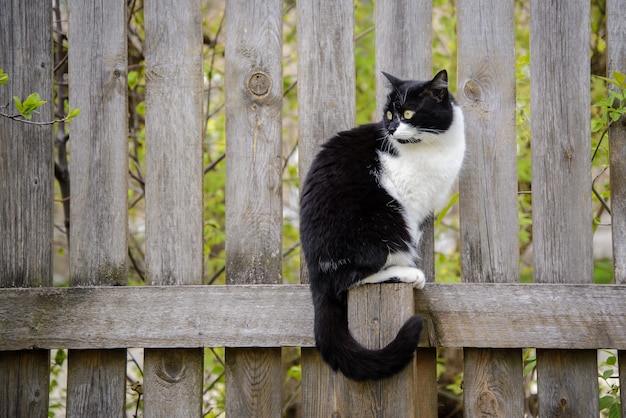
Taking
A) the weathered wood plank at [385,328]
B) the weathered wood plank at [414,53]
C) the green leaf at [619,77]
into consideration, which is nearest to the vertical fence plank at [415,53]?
the weathered wood plank at [414,53]

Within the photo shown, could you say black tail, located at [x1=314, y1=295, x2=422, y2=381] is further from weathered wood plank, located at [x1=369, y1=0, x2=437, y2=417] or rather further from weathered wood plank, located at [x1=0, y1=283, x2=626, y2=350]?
weathered wood plank, located at [x1=369, y1=0, x2=437, y2=417]

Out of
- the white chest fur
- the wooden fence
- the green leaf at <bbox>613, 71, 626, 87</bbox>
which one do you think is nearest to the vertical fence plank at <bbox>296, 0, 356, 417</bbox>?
the wooden fence

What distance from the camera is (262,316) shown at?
208 centimetres

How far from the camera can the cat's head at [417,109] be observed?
2.07 metres

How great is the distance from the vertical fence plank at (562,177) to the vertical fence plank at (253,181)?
94 centimetres

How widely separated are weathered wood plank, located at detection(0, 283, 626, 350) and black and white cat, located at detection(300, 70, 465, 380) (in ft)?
0.47

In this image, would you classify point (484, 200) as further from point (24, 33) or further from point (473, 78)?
point (24, 33)

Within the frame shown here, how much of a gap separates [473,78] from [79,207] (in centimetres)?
152

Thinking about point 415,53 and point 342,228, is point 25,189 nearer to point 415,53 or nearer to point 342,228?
point 342,228

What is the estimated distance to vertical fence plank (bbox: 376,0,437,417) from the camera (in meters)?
2.16

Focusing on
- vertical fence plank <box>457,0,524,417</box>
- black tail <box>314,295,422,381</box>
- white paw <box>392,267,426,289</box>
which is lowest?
black tail <box>314,295,422,381</box>

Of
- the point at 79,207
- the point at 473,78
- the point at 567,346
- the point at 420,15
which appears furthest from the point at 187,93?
the point at 567,346

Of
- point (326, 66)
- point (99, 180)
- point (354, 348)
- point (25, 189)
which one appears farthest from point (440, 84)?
point (25, 189)

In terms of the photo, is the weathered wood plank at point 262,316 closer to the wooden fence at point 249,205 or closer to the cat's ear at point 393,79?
the wooden fence at point 249,205
